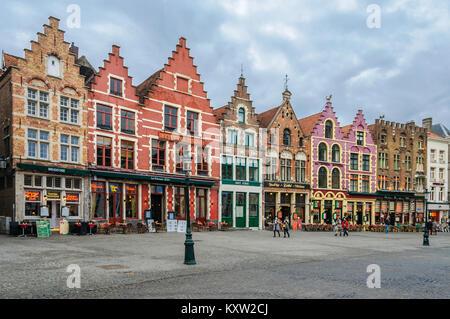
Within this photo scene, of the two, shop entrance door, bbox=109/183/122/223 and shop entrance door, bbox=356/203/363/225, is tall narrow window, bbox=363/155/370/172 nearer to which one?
shop entrance door, bbox=356/203/363/225

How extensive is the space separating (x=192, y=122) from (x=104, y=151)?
8219mm

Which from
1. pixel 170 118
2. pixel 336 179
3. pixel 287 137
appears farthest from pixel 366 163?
pixel 170 118

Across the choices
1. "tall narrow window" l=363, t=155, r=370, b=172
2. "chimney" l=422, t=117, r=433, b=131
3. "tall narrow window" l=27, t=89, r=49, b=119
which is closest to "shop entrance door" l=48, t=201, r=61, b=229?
"tall narrow window" l=27, t=89, r=49, b=119

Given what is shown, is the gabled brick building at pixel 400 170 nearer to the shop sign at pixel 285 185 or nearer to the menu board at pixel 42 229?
the shop sign at pixel 285 185

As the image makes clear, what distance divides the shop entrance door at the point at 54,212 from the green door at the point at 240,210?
15.9 metres

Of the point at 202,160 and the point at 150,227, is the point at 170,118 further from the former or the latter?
the point at 150,227

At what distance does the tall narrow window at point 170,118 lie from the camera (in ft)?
102

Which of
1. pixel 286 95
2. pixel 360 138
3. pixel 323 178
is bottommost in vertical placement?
pixel 323 178

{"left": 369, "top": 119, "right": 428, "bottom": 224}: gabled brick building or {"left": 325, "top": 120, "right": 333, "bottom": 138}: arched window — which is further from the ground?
{"left": 325, "top": 120, "right": 333, "bottom": 138}: arched window

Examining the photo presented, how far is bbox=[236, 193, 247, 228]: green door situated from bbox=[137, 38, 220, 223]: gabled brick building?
262cm

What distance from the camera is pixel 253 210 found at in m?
36.7

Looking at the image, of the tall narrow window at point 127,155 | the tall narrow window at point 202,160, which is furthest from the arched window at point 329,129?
the tall narrow window at point 127,155

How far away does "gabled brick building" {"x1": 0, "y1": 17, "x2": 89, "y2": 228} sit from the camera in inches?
914

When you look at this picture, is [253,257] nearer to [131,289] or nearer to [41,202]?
[131,289]
